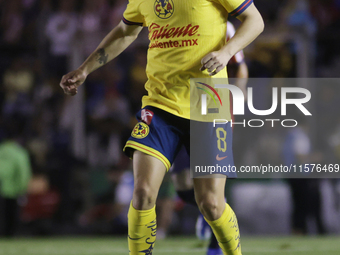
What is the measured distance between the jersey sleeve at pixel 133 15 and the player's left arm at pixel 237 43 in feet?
2.30

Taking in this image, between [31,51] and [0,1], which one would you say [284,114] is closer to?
[31,51]

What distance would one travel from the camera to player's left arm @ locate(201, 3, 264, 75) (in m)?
2.82

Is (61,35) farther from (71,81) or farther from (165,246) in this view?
(71,81)

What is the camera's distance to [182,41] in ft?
10.4

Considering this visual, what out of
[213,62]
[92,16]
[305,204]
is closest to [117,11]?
[92,16]

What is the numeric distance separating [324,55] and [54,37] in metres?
5.40

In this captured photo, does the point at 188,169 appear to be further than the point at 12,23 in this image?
No

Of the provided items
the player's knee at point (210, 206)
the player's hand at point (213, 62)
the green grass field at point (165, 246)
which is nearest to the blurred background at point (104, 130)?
the green grass field at point (165, 246)

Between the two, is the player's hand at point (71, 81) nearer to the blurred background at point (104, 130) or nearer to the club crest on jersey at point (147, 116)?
the club crest on jersey at point (147, 116)

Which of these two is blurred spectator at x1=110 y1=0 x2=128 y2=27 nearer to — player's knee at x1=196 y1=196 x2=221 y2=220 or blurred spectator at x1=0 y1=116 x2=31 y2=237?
blurred spectator at x1=0 y1=116 x2=31 y2=237

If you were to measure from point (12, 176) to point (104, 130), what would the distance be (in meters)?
1.81

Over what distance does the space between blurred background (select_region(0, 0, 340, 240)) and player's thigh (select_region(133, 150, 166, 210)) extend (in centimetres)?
500

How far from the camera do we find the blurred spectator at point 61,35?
381 inches

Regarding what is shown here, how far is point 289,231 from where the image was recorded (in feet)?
25.6
